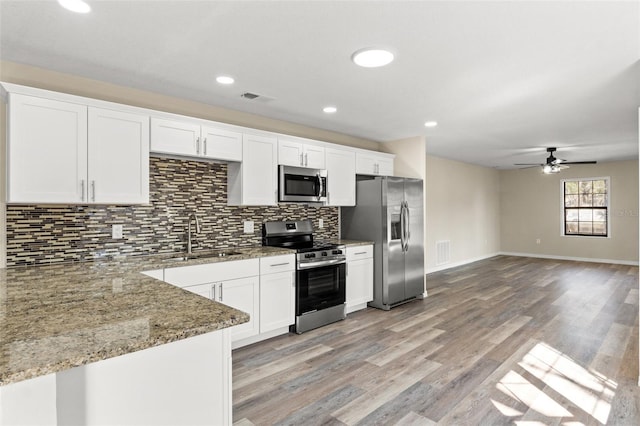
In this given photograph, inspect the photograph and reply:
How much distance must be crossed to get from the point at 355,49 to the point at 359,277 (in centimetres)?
291

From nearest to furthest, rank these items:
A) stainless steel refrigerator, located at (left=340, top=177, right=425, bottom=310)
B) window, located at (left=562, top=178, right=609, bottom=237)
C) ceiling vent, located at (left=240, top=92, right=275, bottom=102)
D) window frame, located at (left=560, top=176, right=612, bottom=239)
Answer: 1. ceiling vent, located at (left=240, top=92, right=275, bottom=102)
2. stainless steel refrigerator, located at (left=340, top=177, right=425, bottom=310)
3. window frame, located at (left=560, top=176, right=612, bottom=239)
4. window, located at (left=562, top=178, right=609, bottom=237)

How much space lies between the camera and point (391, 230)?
15.6 ft

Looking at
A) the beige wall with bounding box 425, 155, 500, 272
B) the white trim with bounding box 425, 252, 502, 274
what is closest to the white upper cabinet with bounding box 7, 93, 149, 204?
Result: the beige wall with bounding box 425, 155, 500, 272

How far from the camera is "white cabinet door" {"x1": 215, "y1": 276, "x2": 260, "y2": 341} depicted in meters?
3.22

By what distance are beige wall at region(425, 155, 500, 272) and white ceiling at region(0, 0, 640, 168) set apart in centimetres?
331

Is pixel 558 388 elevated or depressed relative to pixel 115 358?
depressed

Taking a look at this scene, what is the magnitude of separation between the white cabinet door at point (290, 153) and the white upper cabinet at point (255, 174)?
72 millimetres

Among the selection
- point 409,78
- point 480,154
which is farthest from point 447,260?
point 409,78

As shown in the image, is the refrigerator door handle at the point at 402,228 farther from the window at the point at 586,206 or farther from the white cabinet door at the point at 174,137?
the window at the point at 586,206

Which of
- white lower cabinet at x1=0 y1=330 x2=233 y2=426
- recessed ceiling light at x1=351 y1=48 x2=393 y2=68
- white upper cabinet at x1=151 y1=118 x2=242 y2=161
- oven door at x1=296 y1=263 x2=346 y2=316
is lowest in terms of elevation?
oven door at x1=296 y1=263 x2=346 y2=316

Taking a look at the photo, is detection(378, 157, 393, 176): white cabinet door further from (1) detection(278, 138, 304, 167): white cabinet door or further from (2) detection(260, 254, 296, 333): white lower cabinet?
(2) detection(260, 254, 296, 333): white lower cabinet

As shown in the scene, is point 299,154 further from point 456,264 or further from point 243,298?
point 456,264

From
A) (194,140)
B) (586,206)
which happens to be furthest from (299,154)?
(586,206)

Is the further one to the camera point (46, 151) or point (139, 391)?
point (46, 151)
